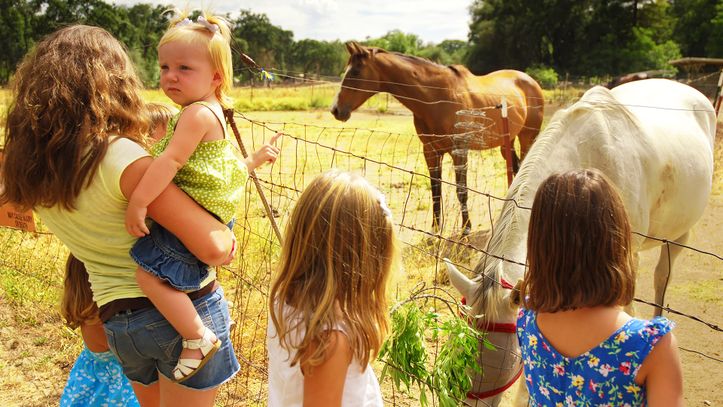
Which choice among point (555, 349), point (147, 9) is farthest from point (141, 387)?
point (147, 9)

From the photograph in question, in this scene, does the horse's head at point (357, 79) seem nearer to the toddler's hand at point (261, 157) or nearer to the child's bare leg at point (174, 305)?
the toddler's hand at point (261, 157)

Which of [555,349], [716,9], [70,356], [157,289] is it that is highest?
[716,9]

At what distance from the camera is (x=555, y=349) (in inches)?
58.4

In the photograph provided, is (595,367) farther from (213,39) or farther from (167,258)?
(213,39)

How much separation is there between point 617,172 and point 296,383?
260cm

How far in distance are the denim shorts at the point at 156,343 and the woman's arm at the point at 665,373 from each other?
4.07ft

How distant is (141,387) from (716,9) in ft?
135

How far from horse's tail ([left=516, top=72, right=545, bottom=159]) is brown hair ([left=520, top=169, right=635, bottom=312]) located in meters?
5.96

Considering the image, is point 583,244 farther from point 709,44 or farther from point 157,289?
point 709,44

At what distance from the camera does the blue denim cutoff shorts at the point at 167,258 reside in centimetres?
157

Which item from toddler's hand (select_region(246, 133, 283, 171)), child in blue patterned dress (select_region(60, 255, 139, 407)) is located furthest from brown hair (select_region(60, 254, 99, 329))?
toddler's hand (select_region(246, 133, 283, 171))

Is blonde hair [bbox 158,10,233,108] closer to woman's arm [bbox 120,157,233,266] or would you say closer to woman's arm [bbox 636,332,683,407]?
woman's arm [bbox 120,157,233,266]

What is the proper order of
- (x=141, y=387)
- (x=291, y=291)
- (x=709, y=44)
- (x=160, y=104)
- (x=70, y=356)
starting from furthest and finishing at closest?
(x=709, y=44) < (x=70, y=356) < (x=160, y=104) < (x=141, y=387) < (x=291, y=291)

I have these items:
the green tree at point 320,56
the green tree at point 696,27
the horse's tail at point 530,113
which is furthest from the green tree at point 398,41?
the horse's tail at point 530,113
